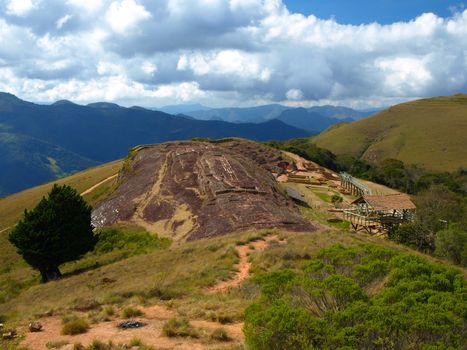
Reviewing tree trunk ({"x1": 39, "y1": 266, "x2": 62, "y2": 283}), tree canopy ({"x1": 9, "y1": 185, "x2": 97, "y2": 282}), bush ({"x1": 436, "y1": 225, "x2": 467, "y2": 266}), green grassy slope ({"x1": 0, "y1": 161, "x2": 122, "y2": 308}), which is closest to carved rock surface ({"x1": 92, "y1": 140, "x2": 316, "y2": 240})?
tree canopy ({"x1": 9, "y1": 185, "x2": 97, "y2": 282})

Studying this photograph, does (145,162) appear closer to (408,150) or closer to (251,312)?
(251,312)

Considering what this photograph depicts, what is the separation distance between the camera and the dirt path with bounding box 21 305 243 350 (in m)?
11.3

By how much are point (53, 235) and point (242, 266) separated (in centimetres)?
1444

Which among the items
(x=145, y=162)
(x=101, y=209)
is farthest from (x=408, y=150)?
(x=101, y=209)

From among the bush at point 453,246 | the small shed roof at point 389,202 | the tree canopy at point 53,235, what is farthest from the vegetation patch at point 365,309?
the small shed roof at point 389,202

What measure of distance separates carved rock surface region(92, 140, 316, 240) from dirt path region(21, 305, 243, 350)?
19.0 meters

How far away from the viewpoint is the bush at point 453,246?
2927cm

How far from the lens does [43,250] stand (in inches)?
1086

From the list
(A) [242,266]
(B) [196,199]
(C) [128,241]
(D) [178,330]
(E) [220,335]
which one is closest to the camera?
(E) [220,335]

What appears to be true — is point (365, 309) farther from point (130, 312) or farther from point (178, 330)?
point (130, 312)

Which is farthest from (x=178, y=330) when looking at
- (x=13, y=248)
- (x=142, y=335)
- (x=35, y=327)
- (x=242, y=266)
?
(x=13, y=248)

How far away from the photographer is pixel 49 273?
94.1ft

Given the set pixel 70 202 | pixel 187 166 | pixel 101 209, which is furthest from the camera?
pixel 187 166

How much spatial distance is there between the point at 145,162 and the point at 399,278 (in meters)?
48.4
